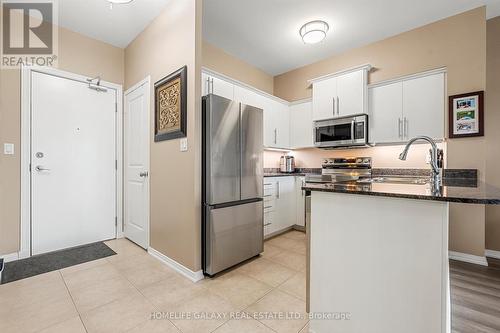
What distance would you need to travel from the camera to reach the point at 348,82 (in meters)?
3.19

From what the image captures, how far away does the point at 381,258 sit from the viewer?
1065 mm

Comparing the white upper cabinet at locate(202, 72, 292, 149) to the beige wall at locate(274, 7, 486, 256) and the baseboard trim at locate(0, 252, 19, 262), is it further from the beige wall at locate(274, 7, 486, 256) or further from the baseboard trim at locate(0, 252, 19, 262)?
the baseboard trim at locate(0, 252, 19, 262)

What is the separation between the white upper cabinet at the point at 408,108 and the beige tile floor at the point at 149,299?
2104 millimetres

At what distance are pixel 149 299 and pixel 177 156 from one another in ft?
4.12

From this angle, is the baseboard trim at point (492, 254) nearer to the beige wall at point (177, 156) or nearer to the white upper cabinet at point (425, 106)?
the white upper cabinet at point (425, 106)

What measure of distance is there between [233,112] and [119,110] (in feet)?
6.45

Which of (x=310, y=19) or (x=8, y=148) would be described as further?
(x=310, y=19)

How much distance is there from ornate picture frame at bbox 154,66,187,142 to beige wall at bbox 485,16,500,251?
357 centimetres

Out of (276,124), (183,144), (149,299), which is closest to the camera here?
(149,299)

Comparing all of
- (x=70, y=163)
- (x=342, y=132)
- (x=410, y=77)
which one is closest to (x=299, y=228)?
(x=342, y=132)

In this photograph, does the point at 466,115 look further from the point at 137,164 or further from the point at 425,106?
the point at 137,164

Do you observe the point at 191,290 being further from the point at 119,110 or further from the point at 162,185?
the point at 119,110

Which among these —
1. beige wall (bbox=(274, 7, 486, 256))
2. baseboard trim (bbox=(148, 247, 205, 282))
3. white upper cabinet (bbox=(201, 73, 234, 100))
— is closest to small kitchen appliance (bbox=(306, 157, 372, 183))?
beige wall (bbox=(274, 7, 486, 256))

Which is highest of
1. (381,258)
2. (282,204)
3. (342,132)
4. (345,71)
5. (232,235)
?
(345,71)
